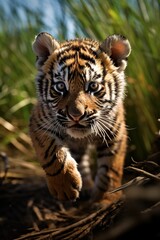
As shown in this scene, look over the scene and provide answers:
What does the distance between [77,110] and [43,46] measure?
0.72 m

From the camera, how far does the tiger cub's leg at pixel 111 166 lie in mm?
3062

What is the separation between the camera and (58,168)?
261 cm

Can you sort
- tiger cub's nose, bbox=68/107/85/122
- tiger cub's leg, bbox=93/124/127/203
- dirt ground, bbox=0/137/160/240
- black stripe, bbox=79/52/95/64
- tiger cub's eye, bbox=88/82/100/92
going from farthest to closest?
1. tiger cub's leg, bbox=93/124/127/203
2. black stripe, bbox=79/52/95/64
3. tiger cub's eye, bbox=88/82/100/92
4. tiger cub's nose, bbox=68/107/85/122
5. dirt ground, bbox=0/137/160/240

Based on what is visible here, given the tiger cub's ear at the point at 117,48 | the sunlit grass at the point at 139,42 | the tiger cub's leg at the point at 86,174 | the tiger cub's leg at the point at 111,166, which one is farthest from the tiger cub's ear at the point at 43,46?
the tiger cub's leg at the point at 86,174

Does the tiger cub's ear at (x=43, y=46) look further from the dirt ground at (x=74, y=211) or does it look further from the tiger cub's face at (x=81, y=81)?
the dirt ground at (x=74, y=211)

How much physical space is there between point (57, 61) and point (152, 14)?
794mm

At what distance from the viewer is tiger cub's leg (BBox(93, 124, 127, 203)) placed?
3.06 meters

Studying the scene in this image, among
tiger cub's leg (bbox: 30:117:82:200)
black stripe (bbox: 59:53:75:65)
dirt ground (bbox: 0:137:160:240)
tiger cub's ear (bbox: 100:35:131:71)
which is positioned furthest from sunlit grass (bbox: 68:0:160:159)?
tiger cub's leg (bbox: 30:117:82:200)

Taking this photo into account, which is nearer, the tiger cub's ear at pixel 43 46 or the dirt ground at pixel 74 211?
the dirt ground at pixel 74 211

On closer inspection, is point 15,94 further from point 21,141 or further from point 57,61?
point 57,61

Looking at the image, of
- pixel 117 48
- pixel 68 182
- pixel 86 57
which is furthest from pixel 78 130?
pixel 117 48

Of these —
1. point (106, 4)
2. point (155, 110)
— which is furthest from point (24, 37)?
point (155, 110)

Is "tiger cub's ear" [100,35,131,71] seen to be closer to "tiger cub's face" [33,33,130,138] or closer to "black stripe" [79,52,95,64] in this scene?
"tiger cub's face" [33,33,130,138]

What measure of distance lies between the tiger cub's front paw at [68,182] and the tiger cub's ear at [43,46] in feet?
2.55
